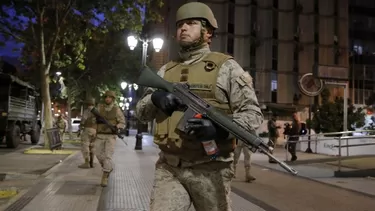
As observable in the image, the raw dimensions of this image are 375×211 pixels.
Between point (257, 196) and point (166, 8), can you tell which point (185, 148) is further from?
point (166, 8)

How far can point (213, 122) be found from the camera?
2.57 meters

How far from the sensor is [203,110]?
103 inches

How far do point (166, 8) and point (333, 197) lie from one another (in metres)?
41.5

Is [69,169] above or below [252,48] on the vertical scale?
below

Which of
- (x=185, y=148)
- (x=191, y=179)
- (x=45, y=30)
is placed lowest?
(x=191, y=179)

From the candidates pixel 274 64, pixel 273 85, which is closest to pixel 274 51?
pixel 274 64

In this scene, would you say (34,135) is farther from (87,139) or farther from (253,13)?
(253,13)

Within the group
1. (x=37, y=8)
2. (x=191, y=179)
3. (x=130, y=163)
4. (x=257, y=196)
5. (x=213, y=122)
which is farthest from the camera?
(x=37, y=8)

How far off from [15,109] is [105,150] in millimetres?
10950

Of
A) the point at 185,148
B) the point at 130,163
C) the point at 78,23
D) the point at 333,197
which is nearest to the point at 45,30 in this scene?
the point at 78,23

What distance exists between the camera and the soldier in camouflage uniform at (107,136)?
8448 millimetres

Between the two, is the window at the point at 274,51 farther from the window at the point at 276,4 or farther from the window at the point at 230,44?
the window at the point at 230,44

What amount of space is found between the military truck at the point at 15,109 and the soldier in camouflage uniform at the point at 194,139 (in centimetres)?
1556

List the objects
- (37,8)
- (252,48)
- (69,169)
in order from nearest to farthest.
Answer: (69,169) < (37,8) < (252,48)
